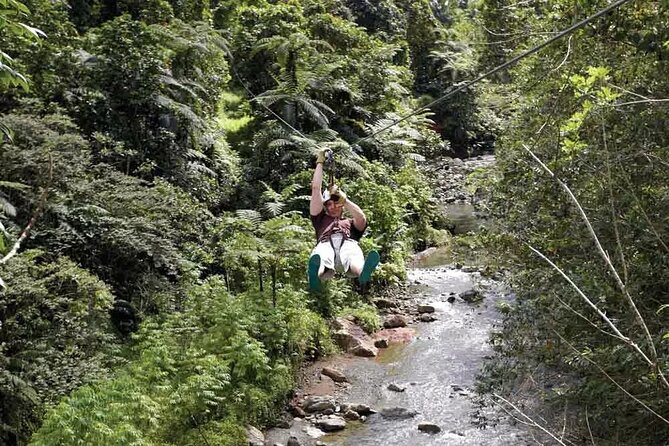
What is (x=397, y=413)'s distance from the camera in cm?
729

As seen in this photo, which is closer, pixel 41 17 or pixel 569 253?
pixel 569 253

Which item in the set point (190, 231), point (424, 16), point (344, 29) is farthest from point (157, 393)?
point (424, 16)

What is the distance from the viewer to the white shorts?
5.46 meters

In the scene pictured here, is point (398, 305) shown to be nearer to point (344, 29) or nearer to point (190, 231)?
point (190, 231)

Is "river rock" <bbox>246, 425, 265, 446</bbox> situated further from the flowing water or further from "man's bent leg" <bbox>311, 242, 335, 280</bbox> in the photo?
"man's bent leg" <bbox>311, 242, 335, 280</bbox>

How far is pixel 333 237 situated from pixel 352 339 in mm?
3789

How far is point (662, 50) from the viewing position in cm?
432

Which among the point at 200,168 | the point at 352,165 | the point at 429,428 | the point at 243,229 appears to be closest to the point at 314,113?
the point at 352,165

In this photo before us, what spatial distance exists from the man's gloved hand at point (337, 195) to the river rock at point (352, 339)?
3815mm

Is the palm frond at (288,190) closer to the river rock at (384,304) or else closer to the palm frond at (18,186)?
the river rock at (384,304)

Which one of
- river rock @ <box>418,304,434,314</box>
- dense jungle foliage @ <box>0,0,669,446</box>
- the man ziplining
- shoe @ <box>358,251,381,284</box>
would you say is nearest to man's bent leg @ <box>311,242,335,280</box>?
the man ziplining

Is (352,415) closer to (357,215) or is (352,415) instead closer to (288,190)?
(357,215)

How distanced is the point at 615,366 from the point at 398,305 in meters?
7.07

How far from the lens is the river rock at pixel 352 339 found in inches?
352
